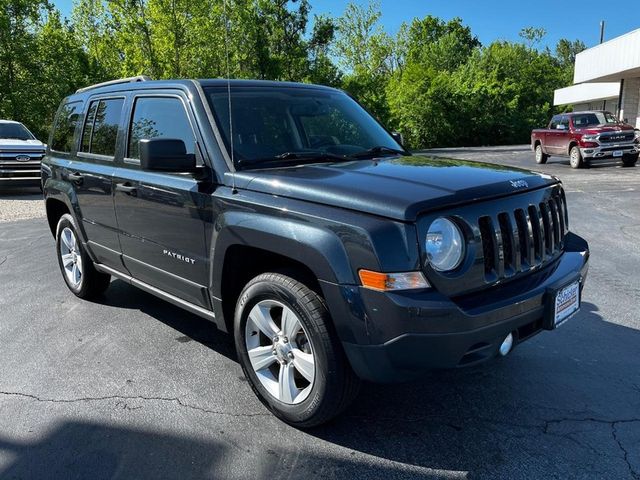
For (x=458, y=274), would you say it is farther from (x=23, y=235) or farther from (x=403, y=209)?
(x=23, y=235)

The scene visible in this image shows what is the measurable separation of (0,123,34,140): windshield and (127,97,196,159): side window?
550 inches

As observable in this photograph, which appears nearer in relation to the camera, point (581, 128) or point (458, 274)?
point (458, 274)

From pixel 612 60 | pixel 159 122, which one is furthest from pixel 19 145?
pixel 612 60

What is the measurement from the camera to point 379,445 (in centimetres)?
297

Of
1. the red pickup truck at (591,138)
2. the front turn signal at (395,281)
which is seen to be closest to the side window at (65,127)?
the front turn signal at (395,281)

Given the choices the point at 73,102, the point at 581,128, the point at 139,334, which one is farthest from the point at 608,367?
the point at 581,128

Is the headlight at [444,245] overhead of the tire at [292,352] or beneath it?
overhead

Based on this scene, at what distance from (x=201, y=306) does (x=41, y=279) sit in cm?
353

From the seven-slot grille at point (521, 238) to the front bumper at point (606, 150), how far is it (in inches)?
666

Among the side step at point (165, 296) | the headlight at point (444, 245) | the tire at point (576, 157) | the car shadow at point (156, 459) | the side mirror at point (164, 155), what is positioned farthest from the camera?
the tire at point (576, 157)

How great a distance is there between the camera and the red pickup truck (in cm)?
1834

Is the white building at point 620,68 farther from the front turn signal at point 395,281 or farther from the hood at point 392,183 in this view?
the front turn signal at point 395,281

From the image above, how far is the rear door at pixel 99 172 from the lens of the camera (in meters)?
4.44

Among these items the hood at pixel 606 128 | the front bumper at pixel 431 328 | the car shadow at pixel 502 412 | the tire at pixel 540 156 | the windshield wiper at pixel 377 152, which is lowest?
the tire at pixel 540 156
